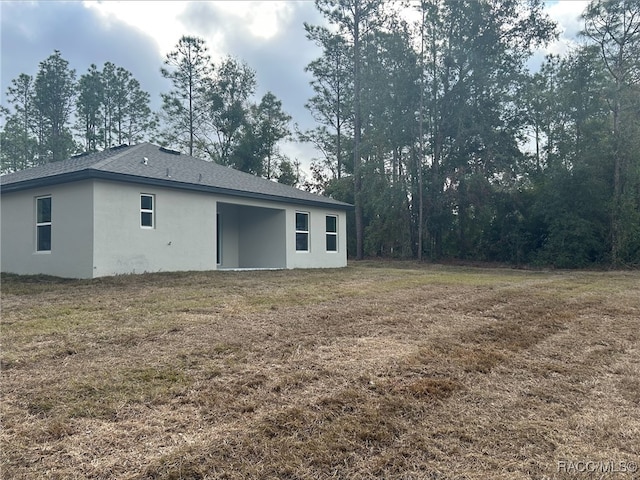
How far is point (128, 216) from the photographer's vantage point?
10.4 m

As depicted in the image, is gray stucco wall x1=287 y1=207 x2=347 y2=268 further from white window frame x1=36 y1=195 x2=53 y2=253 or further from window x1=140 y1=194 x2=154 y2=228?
white window frame x1=36 y1=195 x2=53 y2=253

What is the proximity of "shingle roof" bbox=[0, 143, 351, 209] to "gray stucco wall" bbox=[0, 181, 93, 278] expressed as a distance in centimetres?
31

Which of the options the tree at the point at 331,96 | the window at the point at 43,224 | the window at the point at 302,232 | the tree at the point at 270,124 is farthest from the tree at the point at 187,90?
the window at the point at 43,224

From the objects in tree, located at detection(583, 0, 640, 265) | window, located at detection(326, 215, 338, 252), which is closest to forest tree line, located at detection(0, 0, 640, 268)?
tree, located at detection(583, 0, 640, 265)

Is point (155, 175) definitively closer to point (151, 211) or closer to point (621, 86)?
point (151, 211)

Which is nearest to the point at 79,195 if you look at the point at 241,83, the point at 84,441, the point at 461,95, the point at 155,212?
the point at 155,212

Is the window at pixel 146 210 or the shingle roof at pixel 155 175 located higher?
the shingle roof at pixel 155 175

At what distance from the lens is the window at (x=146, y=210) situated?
10.8m

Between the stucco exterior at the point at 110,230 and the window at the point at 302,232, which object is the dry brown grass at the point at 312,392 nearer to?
the stucco exterior at the point at 110,230

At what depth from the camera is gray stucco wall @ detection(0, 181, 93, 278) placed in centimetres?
984

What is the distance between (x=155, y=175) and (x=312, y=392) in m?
9.02

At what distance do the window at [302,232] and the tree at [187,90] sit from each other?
641 inches

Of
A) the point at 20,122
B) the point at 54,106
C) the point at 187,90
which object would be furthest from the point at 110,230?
the point at 20,122

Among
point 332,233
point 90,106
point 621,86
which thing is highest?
point 90,106
